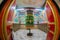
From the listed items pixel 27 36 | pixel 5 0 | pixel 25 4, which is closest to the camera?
pixel 5 0

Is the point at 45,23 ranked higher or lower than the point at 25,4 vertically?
lower

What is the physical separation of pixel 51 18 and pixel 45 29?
2.3 inches

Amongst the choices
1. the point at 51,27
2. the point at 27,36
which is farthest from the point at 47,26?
the point at 27,36

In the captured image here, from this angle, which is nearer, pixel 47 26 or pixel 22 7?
pixel 47 26

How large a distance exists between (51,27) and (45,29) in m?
0.03

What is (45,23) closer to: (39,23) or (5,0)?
(39,23)

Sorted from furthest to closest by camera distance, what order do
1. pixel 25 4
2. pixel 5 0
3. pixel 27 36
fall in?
1. pixel 27 36
2. pixel 25 4
3. pixel 5 0

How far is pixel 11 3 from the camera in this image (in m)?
0.54

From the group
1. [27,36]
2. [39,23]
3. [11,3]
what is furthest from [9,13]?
[27,36]

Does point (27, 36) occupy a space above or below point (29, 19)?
below

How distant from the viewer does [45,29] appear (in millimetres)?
574

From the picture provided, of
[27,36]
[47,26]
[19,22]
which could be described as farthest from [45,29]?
[27,36]

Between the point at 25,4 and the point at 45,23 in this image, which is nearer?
the point at 45,23

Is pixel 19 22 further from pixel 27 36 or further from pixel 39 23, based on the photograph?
pixel 27 36
